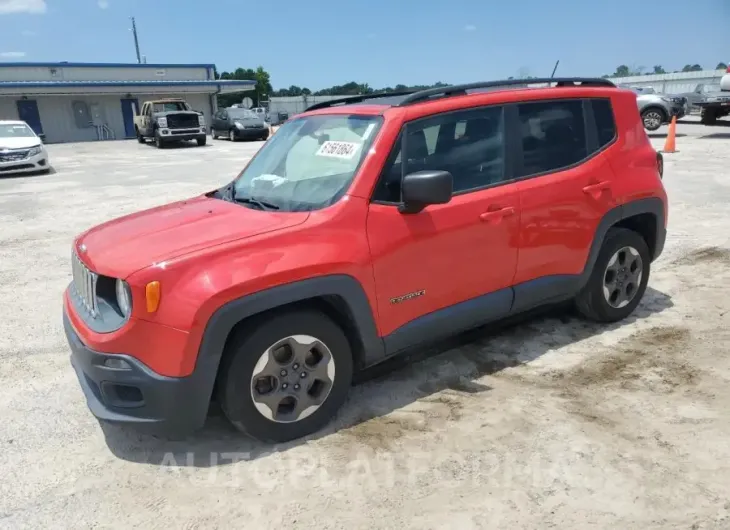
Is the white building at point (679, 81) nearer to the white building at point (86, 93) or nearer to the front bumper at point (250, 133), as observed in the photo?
the front bumper at point (250, 133)

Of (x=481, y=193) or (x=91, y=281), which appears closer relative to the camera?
(x=91, y=281)

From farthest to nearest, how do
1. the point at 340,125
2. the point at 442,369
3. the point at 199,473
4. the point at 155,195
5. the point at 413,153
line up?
the point at 155,195 → the point at 442,369 → the point at 340,125 → the point at 413,153 → the point at 199,473

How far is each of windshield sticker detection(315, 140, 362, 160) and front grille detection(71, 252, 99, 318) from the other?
1.49 metres

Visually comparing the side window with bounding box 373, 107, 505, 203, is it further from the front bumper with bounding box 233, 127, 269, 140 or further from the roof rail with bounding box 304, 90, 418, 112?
the front bumper with bounding box 233, 127, 269, 140

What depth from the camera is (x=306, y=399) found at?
3109mm

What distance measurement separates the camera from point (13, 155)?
15602 mm

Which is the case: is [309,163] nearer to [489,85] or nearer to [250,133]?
[489,85]

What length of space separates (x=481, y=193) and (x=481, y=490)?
1757mm

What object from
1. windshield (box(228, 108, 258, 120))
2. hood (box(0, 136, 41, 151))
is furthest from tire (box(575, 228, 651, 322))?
windshield (box(228, 108, 258, 120))

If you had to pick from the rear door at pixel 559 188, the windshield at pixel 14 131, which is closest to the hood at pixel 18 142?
the windshield at pixel 14 131

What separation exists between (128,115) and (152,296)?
3985 centimetres

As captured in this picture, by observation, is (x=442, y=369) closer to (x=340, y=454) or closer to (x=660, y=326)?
(x=340, y=454)

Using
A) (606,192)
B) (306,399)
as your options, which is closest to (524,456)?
(306,399)

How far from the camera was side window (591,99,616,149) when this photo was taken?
4.18 meters
